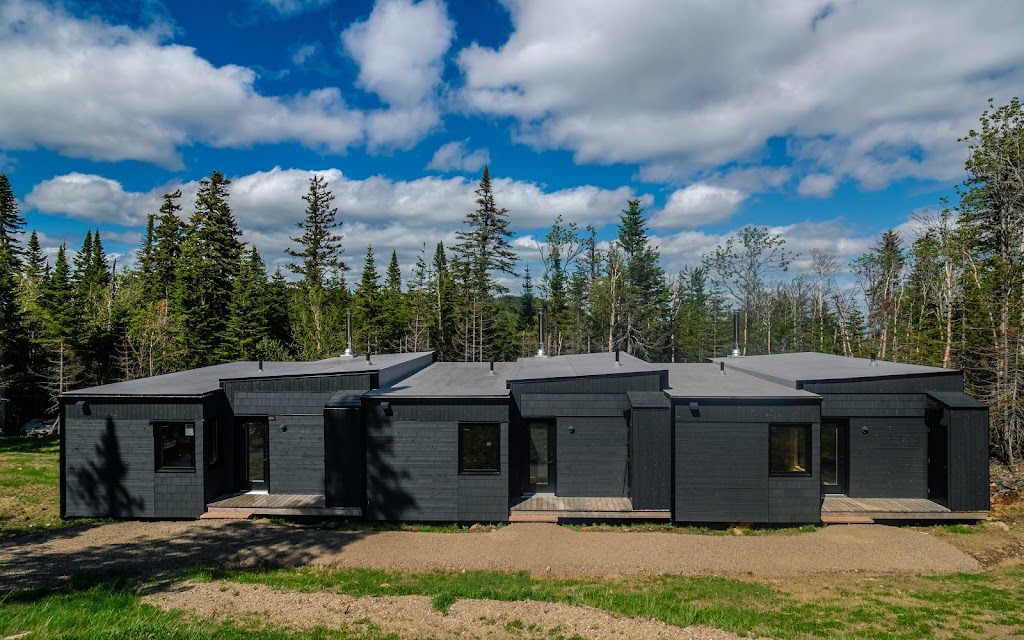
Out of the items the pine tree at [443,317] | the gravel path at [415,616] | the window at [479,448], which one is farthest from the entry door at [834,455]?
the pine tree at [443,317]

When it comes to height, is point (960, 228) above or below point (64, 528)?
above

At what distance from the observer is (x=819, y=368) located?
1476 centimetres

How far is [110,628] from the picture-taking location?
5.82 metres

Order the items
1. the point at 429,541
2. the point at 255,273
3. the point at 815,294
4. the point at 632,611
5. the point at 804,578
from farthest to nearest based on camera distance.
A: the point at 815,294
the point at 255,273
the point at 429,541
the point at 804,578
the point at 632,611

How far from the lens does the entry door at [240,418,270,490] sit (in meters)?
12.8

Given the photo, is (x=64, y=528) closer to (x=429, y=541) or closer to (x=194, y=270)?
(x=429, y=541)

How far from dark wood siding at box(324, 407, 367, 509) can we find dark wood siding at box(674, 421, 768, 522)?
751 centimetres

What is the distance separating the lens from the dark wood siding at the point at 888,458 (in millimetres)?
12570

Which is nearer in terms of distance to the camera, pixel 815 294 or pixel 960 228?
pixel 960 228

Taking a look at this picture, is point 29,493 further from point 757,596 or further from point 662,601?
point 757,596

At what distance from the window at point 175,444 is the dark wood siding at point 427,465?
4325 mm

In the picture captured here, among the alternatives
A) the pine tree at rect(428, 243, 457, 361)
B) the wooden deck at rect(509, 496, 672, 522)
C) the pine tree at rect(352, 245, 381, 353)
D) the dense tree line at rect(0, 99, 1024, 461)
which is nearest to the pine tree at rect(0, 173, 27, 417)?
the dense tree line at rect(0, 99, 1024, 461)

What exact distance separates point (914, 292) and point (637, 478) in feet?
102

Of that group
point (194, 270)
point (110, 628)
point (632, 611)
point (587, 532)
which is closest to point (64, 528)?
point (110, 628)
